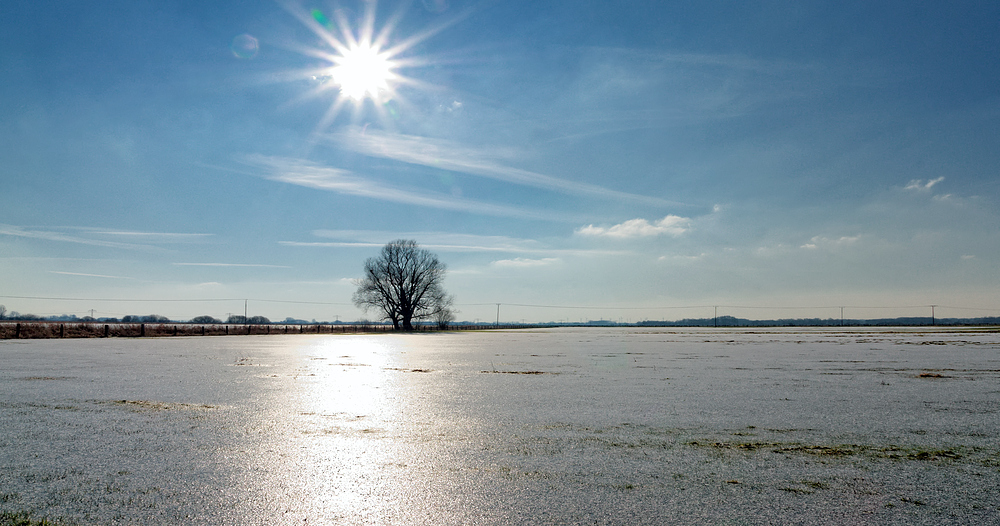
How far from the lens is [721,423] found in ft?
20.0

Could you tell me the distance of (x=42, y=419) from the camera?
6285mm

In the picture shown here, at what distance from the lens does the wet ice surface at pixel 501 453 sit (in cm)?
340

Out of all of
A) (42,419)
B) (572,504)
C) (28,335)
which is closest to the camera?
(572,504)

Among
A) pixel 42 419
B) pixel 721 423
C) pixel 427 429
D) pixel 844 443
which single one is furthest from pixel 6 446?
pixel 844 443

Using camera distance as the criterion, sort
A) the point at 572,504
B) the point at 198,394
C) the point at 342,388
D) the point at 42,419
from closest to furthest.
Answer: the point at 572,504 < the point at 42,419 < the point at 198,394 < the point at 342,388

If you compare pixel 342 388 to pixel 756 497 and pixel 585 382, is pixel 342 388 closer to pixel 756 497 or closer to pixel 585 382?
pixel 585 382

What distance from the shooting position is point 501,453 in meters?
4.80

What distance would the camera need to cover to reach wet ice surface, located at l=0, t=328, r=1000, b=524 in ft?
11.1

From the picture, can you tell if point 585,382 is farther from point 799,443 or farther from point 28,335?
point 28,335

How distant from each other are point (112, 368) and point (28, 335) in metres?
29.7

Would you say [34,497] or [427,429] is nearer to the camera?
[34,497]

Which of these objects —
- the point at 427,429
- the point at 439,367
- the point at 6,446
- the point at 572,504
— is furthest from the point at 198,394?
the point at 572,504

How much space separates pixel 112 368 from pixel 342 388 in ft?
25.3

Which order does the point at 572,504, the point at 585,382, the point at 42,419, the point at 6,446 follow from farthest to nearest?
the point at 585,382, the point at 42,419, the point at 6,446, the point at 572,504
